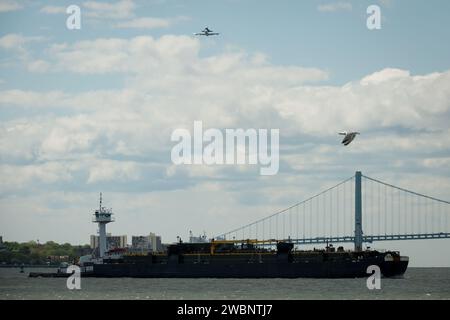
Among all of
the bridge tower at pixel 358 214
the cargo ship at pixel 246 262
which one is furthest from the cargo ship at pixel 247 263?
the bridge tower at pixel 358 214

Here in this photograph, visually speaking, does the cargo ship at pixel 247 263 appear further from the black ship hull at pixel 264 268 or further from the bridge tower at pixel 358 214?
the bridge tower at pixel 358 214

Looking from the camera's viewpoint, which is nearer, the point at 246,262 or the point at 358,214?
the point at 246,262

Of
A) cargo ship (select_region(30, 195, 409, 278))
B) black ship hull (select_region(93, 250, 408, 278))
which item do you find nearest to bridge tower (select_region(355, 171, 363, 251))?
cargo ship (select_region(30, 195, 409, 278))

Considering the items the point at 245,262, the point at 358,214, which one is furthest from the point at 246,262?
the point at 358,214

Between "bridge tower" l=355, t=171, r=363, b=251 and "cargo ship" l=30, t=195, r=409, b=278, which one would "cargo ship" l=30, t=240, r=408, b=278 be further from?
"bridge tower" l=355, t=171, r=363, b=251

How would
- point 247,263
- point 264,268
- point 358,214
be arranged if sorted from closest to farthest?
point 264,268 → point 247,263 → point 358,214

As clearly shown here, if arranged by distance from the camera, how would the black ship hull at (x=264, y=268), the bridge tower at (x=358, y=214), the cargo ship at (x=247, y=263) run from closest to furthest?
the black ship hull at (x=264, y=268)
the cargo ship at (x=247, y=263)
the bridge tower at (x=358, y=214)

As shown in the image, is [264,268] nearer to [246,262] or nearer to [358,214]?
[246,262]

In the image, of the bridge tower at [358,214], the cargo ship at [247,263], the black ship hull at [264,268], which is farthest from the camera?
the bridge tower at [358,214]
